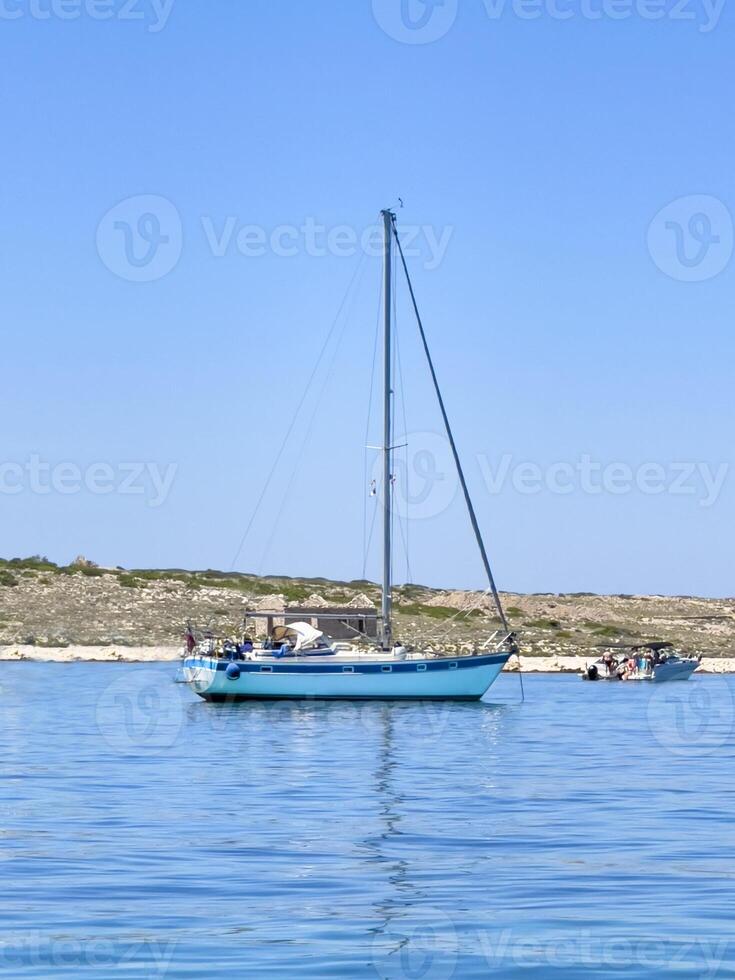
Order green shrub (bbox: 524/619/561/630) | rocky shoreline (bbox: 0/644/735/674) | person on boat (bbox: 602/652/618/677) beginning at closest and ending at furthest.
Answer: person on boat (bbox: 602/652/618/677) < rocky shoreline (bbox: 0/644/735/674) < green shrub (bbox: 524/619/561/630)

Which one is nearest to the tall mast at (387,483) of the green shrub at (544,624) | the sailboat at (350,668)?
the sailboat at (350,668)

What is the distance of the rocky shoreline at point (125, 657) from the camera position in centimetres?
9325

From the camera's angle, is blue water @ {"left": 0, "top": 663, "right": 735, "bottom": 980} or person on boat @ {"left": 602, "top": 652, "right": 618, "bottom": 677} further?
person on boat @ {"left": 602, "top": 652, "right": 618, "bottom": 677}

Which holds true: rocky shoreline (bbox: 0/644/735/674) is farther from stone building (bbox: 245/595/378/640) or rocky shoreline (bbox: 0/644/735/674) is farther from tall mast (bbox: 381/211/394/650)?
tall mast (bbox: 381/211/394/650)

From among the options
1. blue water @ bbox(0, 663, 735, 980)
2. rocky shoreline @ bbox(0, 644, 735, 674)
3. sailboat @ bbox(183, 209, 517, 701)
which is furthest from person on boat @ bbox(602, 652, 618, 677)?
blue water @ bbox(0, 663, 735, 980)

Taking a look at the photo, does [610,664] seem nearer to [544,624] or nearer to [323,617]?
[323,617]

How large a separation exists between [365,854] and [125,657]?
239ft

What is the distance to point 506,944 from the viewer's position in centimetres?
1647

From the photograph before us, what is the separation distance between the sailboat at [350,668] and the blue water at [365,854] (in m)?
12.1

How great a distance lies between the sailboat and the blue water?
12.1 m

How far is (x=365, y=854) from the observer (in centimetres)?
2264

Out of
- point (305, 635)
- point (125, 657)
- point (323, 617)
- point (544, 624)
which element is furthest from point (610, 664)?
point (544, 624)

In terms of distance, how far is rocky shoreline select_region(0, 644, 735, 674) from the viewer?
306 ft

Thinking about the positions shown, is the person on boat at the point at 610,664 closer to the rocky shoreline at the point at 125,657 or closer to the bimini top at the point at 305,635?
the rocky shoreline at the point at 125,657
